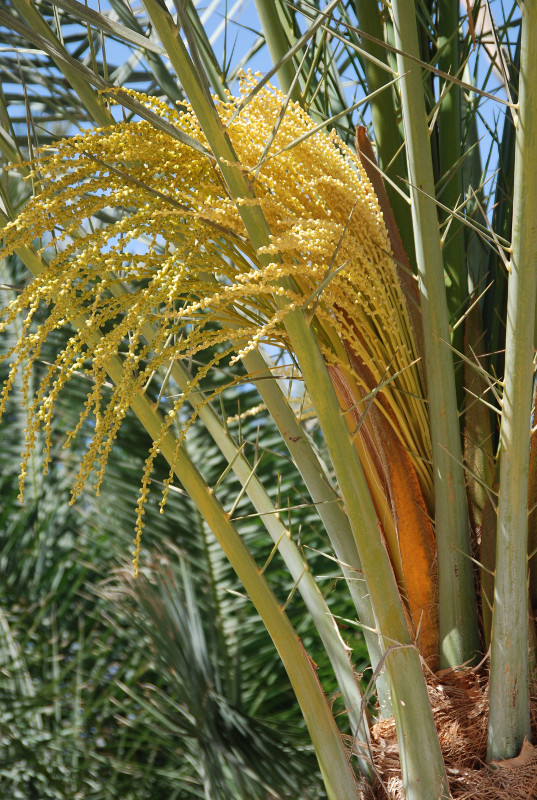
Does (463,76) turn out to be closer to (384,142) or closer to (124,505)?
(384,142)

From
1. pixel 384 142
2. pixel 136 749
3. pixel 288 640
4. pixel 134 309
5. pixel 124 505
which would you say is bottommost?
pixel 136 749

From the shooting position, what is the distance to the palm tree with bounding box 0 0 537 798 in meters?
0.50

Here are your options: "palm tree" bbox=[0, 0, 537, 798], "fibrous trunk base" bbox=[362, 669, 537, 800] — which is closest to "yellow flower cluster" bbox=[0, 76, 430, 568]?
"palm tree" bbox=[0, 0, 537, 798]

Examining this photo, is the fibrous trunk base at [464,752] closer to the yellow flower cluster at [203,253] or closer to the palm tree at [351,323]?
the palm tree at [351,323]

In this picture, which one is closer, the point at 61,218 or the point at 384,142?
the point at 61,218

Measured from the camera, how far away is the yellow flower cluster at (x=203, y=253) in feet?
1.64

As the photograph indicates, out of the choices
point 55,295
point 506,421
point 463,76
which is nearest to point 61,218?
point 55,295

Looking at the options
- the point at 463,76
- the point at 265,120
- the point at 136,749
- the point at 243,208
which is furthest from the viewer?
the point at 136,749

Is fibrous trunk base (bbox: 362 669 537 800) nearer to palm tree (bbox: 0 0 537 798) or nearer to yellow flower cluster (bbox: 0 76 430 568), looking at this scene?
palm tree (bbox: 0 0 537 798)

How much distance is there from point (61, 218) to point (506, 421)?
36 centimetres

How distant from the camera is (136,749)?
164 cm

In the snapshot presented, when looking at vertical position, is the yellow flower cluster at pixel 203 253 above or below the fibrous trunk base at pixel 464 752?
above

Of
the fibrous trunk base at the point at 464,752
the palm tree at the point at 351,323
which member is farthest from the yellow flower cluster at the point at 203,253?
the fibrous trunk base at the point at 464,752

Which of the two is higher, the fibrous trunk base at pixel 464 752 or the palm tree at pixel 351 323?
the palm tree at pixel 351 323
